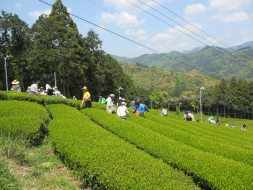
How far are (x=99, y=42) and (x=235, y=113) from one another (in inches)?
2299

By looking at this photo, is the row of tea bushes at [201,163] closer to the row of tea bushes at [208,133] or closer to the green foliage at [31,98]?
the row of tea bushes at [208,133]

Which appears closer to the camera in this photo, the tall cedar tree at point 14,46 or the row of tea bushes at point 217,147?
the row of tea bushes at point 217,147

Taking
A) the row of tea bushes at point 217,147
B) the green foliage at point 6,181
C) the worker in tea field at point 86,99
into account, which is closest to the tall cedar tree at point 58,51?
the worker in tea field at point 86,99

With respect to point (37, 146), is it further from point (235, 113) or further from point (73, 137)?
point (235, 113)

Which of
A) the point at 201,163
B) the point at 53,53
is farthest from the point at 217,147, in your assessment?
the point at 53,53

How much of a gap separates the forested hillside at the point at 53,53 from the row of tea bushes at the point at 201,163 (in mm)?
44528

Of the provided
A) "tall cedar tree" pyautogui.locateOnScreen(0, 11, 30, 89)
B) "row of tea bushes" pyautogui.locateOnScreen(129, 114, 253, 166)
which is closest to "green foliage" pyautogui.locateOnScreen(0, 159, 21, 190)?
"row of tea bushes" pyautogui.locateOnScreen(129, 114, 253, 166)

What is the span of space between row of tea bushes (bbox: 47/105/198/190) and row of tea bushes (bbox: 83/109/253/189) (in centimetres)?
71

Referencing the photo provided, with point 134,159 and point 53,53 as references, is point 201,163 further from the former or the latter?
point 53,53

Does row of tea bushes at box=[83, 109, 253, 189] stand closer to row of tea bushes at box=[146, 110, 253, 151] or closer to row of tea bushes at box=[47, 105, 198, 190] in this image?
row of tea bushes at box=[47, 105, 198, 190]

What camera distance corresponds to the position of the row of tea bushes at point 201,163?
30.8 ft

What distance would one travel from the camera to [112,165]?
9422mm

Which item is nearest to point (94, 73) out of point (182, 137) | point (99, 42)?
point (99, 42)

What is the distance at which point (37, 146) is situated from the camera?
14.2 metres
